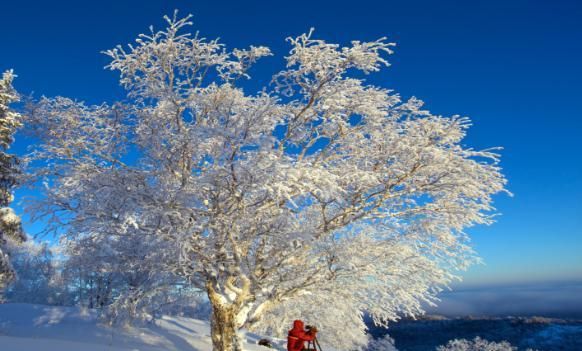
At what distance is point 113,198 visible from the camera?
414 inches

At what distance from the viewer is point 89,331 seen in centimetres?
1630

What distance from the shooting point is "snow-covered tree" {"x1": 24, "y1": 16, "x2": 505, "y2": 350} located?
397 inches

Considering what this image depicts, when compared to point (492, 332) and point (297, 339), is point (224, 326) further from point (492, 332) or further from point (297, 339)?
point (492, 332)

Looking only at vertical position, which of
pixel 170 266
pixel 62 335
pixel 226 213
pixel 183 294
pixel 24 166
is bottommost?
pixel 62 335

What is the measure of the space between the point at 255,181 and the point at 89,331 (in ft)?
41.2

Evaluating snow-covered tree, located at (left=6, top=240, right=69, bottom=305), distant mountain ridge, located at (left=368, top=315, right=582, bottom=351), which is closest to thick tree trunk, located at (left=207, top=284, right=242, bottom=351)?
snow-covered tree, located at (left=6, top=240, right=69, bottom=305)

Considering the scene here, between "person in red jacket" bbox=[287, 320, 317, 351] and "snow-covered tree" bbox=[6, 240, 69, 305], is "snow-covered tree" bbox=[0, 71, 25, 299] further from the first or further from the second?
"snow-covered tree" bbox=[6, 240, 69, 305]

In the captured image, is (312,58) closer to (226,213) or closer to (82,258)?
(226,213)

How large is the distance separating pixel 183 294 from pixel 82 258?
13.5ft

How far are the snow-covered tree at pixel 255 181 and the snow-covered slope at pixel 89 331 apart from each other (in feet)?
14.2

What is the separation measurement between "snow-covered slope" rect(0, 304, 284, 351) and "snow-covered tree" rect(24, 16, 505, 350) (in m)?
A: 4.34

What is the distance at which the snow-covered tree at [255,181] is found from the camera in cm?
1009

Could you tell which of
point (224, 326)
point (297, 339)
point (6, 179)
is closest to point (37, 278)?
point (6, 179)

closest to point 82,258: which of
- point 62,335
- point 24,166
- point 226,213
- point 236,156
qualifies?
point 24,166
